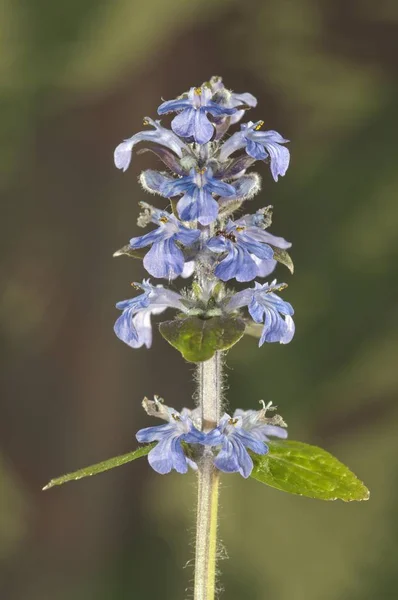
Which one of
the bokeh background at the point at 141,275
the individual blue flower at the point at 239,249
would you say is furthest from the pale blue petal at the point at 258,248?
the bokeh background at the point at 141,275

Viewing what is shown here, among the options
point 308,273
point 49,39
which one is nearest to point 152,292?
point 308,273

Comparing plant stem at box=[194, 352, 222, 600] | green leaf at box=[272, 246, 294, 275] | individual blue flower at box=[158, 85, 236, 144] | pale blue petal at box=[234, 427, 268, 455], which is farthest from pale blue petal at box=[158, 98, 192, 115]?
pale blue petal at box=[234, 427, 268, 455]

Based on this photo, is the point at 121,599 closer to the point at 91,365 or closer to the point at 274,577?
the point at 274,577

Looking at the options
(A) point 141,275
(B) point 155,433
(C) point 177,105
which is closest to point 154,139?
(C) point 177,105

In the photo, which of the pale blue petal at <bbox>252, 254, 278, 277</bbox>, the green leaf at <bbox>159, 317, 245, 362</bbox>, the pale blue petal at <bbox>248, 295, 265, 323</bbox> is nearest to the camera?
the green leaf at <bbox>159, 317, 245, 362</bbox>

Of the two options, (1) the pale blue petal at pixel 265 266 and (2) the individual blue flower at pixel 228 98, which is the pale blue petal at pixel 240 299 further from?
(2) the individual blue flower at pixel 228 98

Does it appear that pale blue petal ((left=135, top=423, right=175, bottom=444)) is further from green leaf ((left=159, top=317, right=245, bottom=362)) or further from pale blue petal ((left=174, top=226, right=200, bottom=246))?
pale blue petal ((left=174, top=226, right=200, bottom=246))

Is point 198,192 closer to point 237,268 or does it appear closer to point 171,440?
point 237,268
